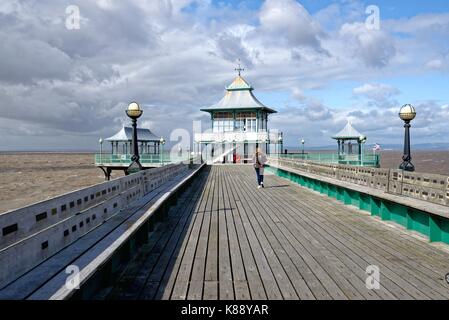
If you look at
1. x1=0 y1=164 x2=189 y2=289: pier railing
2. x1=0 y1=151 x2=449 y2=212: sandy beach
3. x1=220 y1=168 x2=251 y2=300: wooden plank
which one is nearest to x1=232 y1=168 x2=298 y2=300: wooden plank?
x1=220 y1=168 x2=251 y2=300: wooden plank

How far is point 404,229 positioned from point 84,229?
633cm

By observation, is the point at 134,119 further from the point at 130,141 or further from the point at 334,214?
the point at 130,141

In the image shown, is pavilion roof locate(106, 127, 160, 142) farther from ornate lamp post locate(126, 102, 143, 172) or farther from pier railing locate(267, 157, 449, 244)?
pier railing locate(267, 157, 449, 244)

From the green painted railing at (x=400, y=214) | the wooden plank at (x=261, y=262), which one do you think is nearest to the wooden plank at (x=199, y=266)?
the wooden plank at (x=261, y=262)

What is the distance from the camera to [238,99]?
45469mm

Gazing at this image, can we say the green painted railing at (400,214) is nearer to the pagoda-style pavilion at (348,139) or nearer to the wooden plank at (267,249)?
the wooden plank at (267,249)

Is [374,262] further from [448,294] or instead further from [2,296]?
[2,296]

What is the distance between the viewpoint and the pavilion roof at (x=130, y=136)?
46.7 metres

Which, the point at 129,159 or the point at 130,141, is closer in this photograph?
the point at 129,159

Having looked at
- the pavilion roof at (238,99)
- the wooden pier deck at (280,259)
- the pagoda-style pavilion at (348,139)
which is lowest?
the wooden pier deck at (280,259)

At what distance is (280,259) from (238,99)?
4004 centimetres

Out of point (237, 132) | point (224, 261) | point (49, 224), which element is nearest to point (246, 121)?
point (237, 132)

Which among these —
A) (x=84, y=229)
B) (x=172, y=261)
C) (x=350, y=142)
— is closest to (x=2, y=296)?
(x=84, y=229)

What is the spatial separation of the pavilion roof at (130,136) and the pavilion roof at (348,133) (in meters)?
21.7
